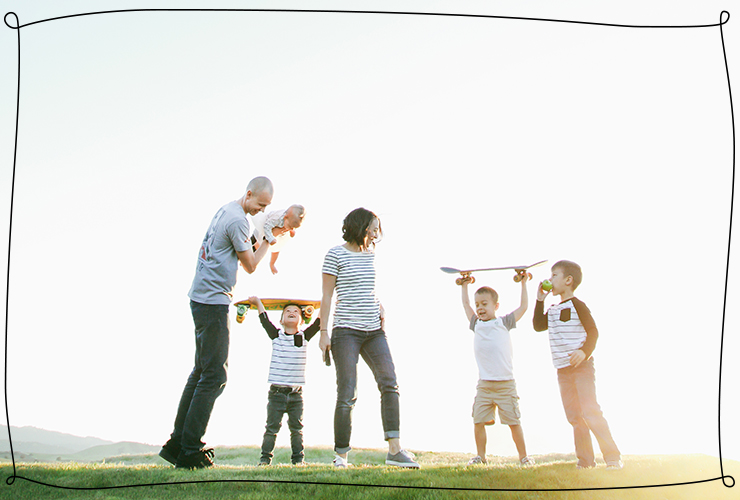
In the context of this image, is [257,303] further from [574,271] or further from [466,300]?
[574,271]

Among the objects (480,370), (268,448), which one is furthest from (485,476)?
(268,448)

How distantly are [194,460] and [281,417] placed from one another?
1.60 m

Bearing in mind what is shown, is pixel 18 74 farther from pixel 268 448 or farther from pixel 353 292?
pixel 268 448

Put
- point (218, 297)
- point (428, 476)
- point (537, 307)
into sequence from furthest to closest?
1. point (537, 307)
2. point (218, 297)
3. point (428, 476)

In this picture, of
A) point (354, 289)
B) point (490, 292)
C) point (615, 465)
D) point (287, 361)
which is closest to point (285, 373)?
point (287, 361)

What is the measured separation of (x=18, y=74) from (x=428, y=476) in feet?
13.6

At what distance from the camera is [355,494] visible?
378 centimetres

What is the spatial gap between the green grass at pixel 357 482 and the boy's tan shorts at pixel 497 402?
2.18 feet

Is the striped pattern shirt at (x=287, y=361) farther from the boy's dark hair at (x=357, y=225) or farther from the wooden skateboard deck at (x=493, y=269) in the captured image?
the wooden skateboard deck at (x=493, y=269)

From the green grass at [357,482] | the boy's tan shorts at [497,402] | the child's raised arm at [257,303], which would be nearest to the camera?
the green grass at [357,482]

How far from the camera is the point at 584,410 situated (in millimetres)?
4797

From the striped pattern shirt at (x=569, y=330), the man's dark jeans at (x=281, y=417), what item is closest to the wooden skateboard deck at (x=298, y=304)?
the man's dark jeans at (x=281, y=417)

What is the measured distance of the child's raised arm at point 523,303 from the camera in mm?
5183

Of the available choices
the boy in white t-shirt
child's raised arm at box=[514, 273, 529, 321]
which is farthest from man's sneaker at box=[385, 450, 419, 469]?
child's raised arm at box=[514, 273, 529, 321]
